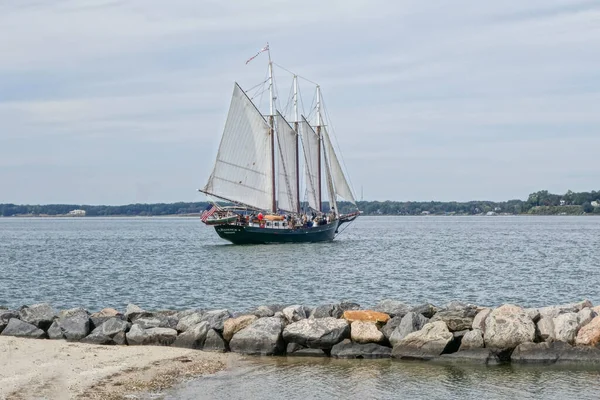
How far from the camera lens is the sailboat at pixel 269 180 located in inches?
2505

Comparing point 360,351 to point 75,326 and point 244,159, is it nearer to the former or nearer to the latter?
point 75,326

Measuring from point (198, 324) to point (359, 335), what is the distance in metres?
3.38

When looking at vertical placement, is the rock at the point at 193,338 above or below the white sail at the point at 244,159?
below

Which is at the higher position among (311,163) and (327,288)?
(311,163)

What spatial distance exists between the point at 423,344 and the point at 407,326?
0.63 meters

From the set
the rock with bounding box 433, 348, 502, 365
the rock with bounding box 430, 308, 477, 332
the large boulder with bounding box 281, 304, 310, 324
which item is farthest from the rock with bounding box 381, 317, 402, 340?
the large boulder with bounding box 281, 304, 310, 324

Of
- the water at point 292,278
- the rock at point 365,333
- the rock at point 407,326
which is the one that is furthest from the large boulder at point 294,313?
the water at point 292,278

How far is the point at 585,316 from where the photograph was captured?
1788 centimetres

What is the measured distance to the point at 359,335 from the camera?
17.8 m

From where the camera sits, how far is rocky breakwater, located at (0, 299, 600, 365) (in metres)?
17.0

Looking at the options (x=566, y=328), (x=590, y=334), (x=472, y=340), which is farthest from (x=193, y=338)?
(x=590, y=334)

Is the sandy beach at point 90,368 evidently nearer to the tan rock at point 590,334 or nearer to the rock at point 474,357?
the rock at point 474,357

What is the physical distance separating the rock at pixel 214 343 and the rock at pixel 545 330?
6.19m

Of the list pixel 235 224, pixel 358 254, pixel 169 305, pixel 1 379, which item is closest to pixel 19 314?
pixel 1 379
